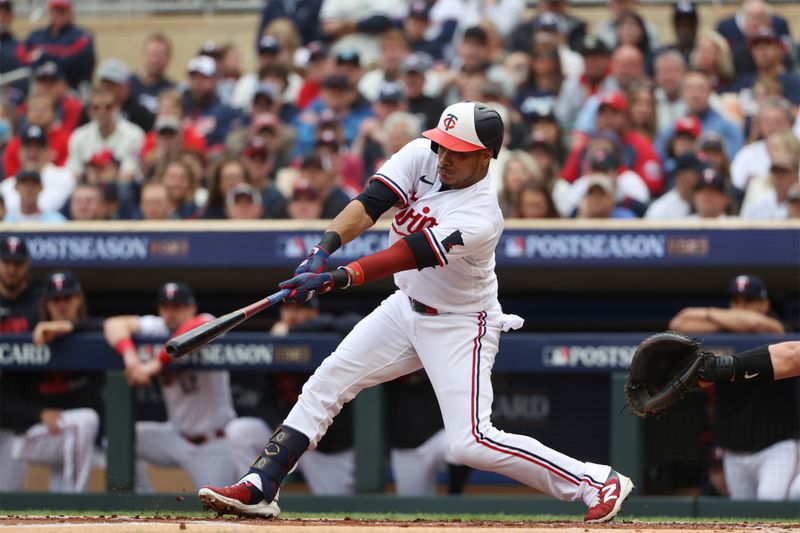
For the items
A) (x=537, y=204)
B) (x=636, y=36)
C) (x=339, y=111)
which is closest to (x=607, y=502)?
(x=537, y=204)

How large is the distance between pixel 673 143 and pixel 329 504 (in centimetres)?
340

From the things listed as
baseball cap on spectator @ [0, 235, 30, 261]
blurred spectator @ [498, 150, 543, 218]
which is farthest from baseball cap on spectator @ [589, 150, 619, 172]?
baseball cap on spectator @ [0, 235, 30, 261]

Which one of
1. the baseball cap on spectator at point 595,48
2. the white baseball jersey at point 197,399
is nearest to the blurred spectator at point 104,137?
the white baseball jersey at point 197,399

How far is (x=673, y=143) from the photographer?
349 inches

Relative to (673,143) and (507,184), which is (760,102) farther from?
(507,184)

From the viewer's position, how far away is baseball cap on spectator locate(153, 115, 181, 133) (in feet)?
32.0

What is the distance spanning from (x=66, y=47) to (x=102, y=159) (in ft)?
7.62

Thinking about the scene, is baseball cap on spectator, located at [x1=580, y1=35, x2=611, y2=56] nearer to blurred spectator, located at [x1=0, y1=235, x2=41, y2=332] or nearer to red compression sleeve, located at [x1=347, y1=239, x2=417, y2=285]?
blurred spectator, located at [x1=0, y1=235, x2=41, y2=332]

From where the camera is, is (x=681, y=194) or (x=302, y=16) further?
(x=302, y=16)

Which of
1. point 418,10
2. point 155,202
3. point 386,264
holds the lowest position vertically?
point 386,264

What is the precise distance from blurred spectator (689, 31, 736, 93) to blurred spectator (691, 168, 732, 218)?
6.95ft

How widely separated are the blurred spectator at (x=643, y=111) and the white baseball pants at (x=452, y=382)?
443 centimetres

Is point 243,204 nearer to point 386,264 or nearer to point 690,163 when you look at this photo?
point 690,163

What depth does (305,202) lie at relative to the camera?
825 centimetres
